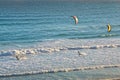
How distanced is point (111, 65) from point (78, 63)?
5.81 ft

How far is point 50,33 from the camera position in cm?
3250

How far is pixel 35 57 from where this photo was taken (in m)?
19.6

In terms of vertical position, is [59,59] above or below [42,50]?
below

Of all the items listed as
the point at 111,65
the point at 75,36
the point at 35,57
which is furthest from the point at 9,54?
the point at 75,36

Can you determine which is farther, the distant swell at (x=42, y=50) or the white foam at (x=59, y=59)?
the distant swell at (x=42, y=50)

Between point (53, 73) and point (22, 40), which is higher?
point (22, 40)

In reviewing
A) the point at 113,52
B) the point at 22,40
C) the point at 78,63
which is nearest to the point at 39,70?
the point at 78,63

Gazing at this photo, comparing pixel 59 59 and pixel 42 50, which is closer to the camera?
pixel 59 59

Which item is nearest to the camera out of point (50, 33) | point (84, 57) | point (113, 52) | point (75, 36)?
point (84, 57)

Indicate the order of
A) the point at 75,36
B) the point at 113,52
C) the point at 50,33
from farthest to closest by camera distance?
the point at 50,33 < the point at 75,36 < the point at 113,52

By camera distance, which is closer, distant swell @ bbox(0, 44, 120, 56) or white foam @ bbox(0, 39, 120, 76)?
white foam @ bbox(0, 39, 120, 76)

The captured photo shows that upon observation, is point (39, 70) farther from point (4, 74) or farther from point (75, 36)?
point (75, 36)

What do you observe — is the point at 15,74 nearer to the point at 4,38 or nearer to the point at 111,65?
the point at 111,65

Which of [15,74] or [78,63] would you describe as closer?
[15,74]
